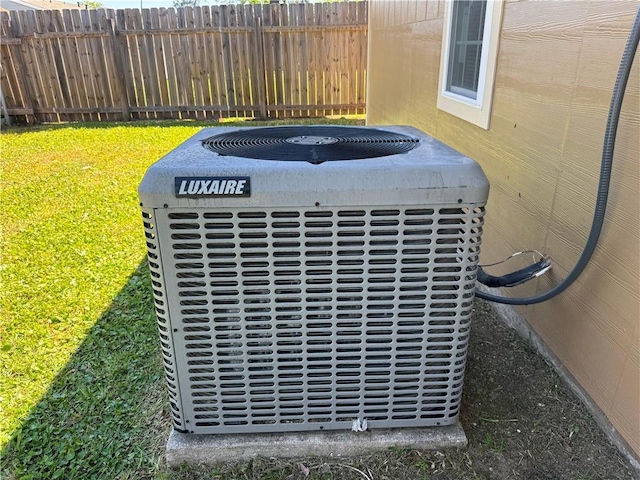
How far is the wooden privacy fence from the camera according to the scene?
322 inches

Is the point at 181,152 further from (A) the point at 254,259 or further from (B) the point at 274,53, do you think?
(B) the point at 274,53

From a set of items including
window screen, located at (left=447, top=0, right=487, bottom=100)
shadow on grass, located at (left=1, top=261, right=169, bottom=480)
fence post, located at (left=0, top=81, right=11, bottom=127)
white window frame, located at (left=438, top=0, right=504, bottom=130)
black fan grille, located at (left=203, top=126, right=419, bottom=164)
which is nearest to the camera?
black fan grille, located at (left=203, top=126, right=419, bottom=164)

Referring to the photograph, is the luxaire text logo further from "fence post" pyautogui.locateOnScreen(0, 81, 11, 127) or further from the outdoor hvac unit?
"fence post" pyautogui.locateOnScreen(0, 81, 11, 127)

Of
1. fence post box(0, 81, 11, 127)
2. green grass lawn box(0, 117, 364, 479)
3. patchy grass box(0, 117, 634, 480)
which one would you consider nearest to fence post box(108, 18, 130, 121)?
fence post box(0, 81, 11, 127)

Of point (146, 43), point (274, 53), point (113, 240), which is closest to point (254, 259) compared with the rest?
point (113, 240)

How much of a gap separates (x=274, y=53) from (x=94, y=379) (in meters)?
7.22

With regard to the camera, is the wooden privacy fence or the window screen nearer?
the window screen

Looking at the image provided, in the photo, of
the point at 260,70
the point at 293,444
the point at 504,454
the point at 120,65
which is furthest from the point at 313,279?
the point at 120,65

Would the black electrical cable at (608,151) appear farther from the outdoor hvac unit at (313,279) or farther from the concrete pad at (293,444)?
the concrete pad at (293,444)

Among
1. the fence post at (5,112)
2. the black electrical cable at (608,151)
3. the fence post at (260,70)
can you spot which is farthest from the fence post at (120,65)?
the black electrical cable at (608,151)

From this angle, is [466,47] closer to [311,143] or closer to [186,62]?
[311,143]

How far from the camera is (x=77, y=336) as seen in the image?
257 centimetres

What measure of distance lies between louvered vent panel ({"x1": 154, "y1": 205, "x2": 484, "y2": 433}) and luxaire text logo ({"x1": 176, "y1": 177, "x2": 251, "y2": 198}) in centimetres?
6

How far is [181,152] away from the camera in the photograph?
5.24 feet
